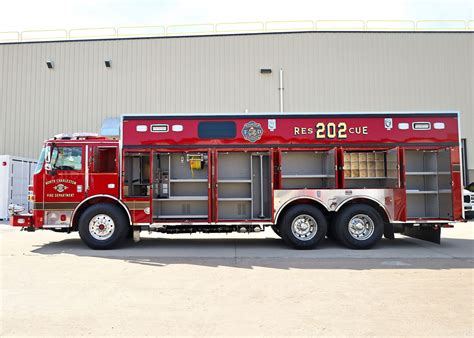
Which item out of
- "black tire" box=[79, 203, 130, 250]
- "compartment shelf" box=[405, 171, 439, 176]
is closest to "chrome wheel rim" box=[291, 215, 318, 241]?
"compartment shelf" box=[405, 171, 439, 176]

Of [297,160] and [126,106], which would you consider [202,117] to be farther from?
[126,106]

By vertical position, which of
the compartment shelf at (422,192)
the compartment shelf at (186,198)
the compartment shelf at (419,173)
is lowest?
the compartment shelf at (186,198)

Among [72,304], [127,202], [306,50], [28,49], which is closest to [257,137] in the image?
[127,202]

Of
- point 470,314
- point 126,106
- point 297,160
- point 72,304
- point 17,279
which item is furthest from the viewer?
point 126,106

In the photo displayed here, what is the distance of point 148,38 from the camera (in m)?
20.6

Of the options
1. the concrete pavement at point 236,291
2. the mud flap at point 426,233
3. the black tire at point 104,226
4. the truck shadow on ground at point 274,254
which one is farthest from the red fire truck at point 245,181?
the concrete pavement at point 236,291

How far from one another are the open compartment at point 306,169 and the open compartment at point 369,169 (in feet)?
1.61

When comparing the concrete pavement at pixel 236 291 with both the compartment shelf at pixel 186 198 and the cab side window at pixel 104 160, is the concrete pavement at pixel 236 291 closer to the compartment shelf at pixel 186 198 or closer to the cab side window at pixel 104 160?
the compartment shelf at pixel 186 198

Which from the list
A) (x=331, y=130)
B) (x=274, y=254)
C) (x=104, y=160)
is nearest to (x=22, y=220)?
(x=104, y=160)

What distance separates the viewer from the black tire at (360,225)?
9188 millimetres

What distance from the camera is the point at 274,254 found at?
28.8 feet

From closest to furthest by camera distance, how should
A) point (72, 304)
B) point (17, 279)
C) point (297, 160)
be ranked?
point (72, 304) → point (17, 279) → point (297, 160)

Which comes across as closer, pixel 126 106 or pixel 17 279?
pixel 17 279

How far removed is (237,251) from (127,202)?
291 centimetres
